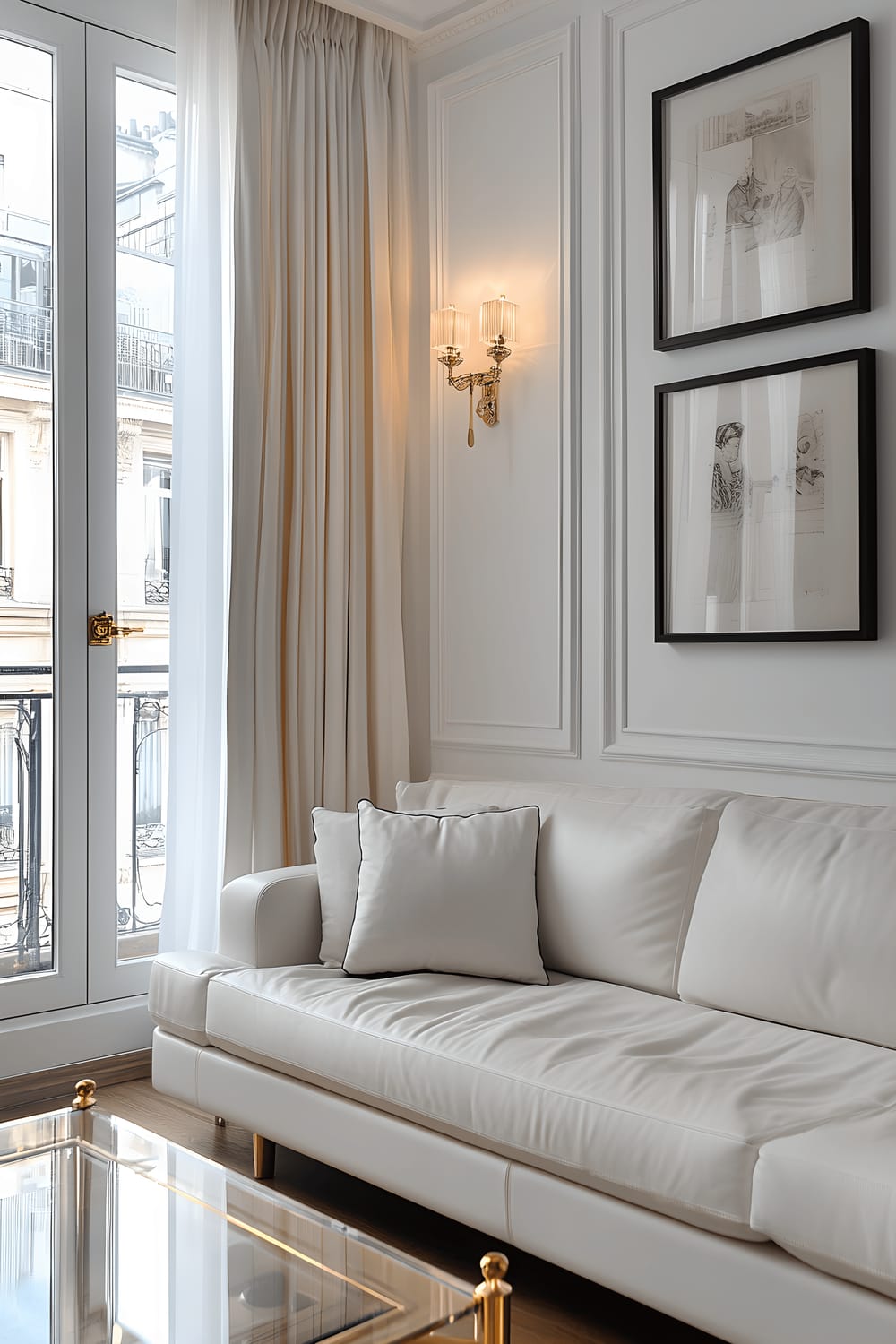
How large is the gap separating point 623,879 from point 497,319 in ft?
5.52

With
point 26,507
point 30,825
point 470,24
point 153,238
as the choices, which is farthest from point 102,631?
point 470,24

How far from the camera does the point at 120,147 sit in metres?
3.35

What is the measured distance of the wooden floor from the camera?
202 cm

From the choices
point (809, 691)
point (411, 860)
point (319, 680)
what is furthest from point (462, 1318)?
point (319, 680)

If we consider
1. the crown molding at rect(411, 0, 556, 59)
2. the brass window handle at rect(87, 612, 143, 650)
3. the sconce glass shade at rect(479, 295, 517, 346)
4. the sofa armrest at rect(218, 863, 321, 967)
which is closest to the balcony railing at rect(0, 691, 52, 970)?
the brass window handle at rect(87, 612, 143, 650)

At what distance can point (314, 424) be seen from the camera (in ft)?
11.5

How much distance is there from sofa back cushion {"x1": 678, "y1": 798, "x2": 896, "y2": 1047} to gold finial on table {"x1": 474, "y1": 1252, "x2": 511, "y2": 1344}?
3.23 ft

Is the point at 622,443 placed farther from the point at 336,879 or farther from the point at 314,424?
the point at 336,879

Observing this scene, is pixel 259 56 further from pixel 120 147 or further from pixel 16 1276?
pixel 16 1276

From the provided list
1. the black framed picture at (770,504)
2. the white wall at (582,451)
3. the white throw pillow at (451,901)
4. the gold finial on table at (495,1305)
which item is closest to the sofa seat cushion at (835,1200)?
the gold finial on table at (495,1305)

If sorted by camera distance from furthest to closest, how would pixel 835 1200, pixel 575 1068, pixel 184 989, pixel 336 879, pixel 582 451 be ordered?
pixel 582 451
pixel 336 879
pixel 184 989
pixel 575 1068
pixel 835 1200

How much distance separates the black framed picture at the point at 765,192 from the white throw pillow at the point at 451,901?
134cm

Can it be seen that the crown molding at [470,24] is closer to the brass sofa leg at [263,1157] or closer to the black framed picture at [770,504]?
the black framed picture at [770,504]

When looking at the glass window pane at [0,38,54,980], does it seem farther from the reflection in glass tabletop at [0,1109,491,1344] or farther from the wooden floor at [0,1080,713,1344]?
the reflection in glass tabletop at [0,1109,491,1344]
